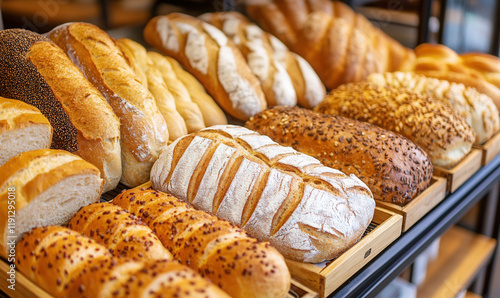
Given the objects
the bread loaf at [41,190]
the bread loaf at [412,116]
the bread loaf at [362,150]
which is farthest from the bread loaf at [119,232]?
the bread loaf at [412,116]

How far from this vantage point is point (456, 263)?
3051 mm

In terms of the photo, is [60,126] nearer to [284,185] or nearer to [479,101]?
[284,185]

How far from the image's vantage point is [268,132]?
6.21 ft

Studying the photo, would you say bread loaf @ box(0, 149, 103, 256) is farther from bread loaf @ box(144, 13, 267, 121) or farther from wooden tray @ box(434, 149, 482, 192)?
wooden tray @ box(434, 149, 482, 192)

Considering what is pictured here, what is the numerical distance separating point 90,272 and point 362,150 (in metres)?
1.11

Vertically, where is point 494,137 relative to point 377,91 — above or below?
below

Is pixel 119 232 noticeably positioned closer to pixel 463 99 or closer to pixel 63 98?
pixel 63 98

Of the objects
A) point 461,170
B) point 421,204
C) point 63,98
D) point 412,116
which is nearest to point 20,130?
point 63,98

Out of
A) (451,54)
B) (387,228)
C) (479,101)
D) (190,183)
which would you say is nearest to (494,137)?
(479,101)

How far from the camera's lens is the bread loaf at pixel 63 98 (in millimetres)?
1438

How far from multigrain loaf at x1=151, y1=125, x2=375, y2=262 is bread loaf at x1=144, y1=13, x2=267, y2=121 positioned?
0.53m

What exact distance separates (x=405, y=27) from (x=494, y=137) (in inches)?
51.9

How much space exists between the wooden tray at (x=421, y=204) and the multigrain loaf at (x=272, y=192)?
22cm

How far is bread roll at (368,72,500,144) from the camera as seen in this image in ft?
7.11
